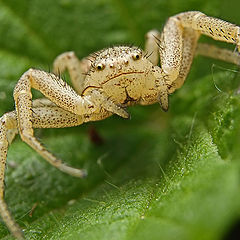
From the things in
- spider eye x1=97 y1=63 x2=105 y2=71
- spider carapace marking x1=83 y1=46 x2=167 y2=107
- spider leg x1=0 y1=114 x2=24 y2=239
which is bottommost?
spider leg x1=0 y1=114 x2=24 y2=239

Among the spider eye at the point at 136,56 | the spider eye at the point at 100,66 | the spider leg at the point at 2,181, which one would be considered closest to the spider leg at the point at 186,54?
the spider eye at the point at 136,56

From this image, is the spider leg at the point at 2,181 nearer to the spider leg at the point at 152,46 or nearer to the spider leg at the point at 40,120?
the spider leg at the point at 40,120

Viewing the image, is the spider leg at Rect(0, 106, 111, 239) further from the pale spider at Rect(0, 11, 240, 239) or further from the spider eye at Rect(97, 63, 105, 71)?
the spider eye at Rect(97, 63, 105, 71)

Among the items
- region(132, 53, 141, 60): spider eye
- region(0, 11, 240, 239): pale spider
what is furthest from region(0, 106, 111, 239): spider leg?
region(132, 53, 141, 60): spider eye

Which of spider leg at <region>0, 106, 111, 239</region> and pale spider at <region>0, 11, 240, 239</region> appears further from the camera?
pale spider at <region>0, 11, 240, 239</region>

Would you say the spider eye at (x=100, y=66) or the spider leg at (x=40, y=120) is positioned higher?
the spider eye at (x=100, y=66)

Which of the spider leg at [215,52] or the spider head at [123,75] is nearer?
the spider head at [123,75]

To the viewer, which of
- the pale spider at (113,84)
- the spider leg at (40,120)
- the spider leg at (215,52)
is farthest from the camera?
the spider leg at (215,52)

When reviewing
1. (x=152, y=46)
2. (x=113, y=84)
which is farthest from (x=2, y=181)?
(x=152, y=46)

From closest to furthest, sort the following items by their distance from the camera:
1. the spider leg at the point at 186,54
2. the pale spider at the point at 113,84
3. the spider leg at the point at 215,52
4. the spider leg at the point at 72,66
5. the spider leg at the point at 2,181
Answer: the spider leg at the point at 2,181 < the pale spider at the point at 113,84 < the spider leg at the point at 186,54 < the spider leg at the point at 215,52 < the spider leg at the point at 72,66

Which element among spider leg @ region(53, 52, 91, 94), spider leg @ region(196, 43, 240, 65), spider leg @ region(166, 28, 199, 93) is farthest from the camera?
spider leg @ region(53, 52, 91, 94)
